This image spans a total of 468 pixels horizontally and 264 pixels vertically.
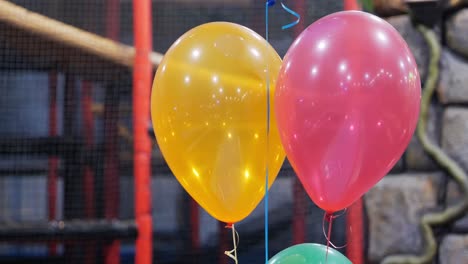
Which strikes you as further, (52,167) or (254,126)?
(52,167)

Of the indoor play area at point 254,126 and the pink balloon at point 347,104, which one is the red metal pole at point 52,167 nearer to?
the indoor play area at point 254,126

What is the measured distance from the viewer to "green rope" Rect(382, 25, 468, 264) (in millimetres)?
2137

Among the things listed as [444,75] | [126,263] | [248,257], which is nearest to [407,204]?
[444,75]

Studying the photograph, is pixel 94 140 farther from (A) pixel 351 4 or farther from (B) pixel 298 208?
(A) pixel 351 4

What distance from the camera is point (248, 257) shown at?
3.85 meters

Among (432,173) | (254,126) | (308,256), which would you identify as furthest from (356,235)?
(254,126)

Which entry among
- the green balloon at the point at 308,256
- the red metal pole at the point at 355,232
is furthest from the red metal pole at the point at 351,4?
the green balloon at the point at 308,256

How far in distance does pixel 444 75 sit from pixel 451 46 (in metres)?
0.11

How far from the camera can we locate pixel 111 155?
3.06 m

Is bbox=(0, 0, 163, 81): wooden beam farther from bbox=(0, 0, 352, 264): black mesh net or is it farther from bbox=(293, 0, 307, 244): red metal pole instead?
bbox=(293, 0, 307, 244): red metal pole

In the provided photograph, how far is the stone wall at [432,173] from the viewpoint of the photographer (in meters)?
2.16

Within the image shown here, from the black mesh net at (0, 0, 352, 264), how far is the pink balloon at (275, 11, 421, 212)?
1355 millimetres

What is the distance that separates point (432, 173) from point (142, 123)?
1.15 meters

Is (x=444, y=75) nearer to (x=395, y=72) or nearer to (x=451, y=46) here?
(x=451, y=46)
